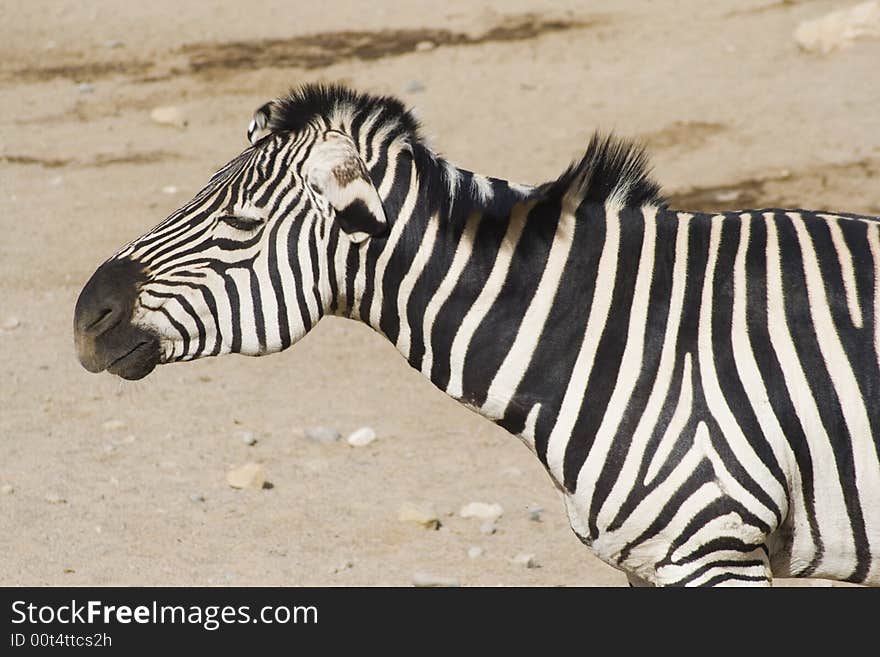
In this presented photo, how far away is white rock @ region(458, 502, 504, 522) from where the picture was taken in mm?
5477

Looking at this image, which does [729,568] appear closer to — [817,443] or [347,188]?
[817,443]

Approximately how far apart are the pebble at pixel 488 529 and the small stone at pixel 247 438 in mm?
1411

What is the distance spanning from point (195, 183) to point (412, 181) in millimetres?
6915

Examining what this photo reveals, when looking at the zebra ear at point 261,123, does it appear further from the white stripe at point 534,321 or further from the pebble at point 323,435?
the pebble at point 323,435

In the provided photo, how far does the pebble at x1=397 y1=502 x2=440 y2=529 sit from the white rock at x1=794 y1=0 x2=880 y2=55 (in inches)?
310

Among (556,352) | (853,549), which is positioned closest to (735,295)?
(556,352)

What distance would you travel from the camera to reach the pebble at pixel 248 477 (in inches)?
227

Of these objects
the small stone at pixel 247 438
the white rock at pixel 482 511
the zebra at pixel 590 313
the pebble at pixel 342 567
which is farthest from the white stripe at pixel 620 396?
the small stone at pixel 247 438

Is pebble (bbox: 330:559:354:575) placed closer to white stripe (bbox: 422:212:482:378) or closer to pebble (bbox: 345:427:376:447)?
pebble (bbox: 345:427:376:447)

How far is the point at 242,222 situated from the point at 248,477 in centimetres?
275

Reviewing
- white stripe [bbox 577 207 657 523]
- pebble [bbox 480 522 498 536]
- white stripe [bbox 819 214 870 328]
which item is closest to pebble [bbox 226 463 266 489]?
pebble [bbox 480 522 498 536]

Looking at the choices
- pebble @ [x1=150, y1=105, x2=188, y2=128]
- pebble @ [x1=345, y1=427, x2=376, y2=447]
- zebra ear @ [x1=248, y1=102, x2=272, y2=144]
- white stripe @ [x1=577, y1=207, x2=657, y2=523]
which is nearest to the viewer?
white stripe @ [x1=577, y1=207, x2=657, y2=523]

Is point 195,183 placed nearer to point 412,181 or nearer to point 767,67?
point 767,67

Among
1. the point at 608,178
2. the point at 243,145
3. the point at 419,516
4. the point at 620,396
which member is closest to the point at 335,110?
the point at 608,178
